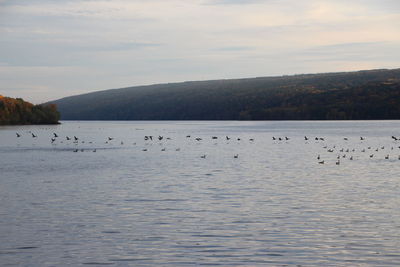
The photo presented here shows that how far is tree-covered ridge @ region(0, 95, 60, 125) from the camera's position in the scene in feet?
563

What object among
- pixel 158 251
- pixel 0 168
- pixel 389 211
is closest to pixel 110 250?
pixel 158 251

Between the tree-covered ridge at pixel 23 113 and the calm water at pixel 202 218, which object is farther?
the tree-covered ridge at pixel 23 113

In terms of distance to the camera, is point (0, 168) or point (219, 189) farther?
point (0, 168)

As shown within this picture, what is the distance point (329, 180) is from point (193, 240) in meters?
15.7

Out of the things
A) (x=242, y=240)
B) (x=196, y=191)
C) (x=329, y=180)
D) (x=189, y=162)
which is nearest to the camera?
(x=242, y=240)

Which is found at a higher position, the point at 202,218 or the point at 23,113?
the point at 23,113

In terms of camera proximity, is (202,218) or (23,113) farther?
(23,113)

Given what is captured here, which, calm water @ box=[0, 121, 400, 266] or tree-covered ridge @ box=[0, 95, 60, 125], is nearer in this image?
calm water @ box=[0, 121, 400, 266]

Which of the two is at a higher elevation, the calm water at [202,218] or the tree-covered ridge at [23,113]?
the tree-covered ridge at [23,113]

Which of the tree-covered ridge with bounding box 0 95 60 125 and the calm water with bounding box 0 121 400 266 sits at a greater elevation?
the tree-covered ridge with bounding box 0 95 60 125

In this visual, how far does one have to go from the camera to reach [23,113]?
176875 millimetres

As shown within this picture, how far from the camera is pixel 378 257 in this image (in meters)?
14.4

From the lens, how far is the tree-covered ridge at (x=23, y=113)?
172m

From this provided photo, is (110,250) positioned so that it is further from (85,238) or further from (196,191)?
(196,191)
